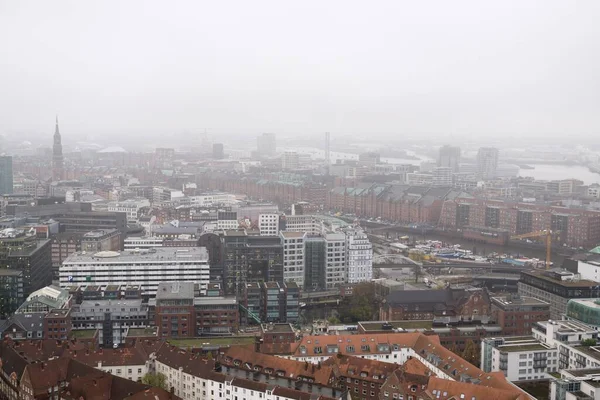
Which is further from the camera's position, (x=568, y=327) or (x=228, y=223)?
(x=228, y=223)

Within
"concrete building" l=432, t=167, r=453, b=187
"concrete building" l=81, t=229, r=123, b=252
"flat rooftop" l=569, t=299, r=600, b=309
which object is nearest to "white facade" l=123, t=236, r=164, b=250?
"concrete building" l=81, t=229, r=123, b=252

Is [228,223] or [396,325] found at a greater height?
[228,223]

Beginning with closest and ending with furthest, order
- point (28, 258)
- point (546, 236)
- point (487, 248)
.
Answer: point (28, 258), point (546, 236), point (487, 248)

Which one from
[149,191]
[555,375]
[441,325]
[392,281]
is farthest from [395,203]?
[555,375]

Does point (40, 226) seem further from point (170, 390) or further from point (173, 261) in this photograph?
point (170, 390)

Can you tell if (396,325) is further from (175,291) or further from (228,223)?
(228,223)

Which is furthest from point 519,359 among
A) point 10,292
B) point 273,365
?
point 10,292
